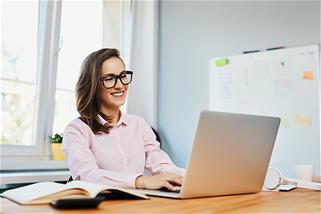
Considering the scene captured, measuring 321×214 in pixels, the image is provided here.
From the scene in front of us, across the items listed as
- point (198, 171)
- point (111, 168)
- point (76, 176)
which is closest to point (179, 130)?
point (111, 168)

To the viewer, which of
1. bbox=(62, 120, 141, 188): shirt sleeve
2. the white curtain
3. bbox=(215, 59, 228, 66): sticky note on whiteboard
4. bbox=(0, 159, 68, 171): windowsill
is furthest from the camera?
the white curtain

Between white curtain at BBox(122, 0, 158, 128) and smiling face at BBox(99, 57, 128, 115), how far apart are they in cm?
166

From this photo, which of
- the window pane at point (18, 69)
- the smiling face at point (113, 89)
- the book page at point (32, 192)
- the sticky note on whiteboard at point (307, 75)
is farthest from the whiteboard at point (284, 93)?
the book page at point (32, 192)

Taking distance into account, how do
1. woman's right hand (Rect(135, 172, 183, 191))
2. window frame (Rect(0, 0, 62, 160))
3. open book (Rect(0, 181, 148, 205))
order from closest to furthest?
open book (Rect(0, 181, 148, 205)) < woman's right hand (Rect(135, 172, 183, 191)) < window frame (Rect(0, 0, 62, 160))

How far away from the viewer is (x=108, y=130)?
1.67 m

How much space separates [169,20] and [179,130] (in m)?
0.94

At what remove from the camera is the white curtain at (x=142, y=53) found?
3.42m

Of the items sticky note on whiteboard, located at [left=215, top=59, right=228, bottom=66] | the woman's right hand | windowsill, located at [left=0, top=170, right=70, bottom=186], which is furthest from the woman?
sticky note on whiteboard, located at [left=215, top=59, right=228, bottom=66]

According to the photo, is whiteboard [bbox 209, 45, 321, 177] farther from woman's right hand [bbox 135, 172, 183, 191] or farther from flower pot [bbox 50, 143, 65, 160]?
woman's right hand [bbox 135, 172, 183, 191]

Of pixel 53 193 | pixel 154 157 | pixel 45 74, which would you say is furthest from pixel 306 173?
pixel 45 74

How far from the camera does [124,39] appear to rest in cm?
350

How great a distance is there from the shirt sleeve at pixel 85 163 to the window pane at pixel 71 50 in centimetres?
141

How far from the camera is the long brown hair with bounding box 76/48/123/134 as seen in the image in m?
1.66

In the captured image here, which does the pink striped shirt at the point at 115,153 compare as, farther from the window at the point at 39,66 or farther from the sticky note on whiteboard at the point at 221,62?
the sticky note on whiteboard at the point at 221,62
